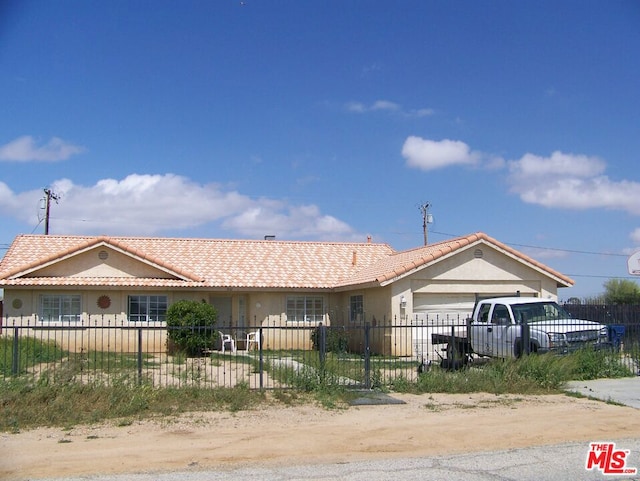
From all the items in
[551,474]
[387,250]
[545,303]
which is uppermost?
[387,250]

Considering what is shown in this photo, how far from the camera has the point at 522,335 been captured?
55.1ft

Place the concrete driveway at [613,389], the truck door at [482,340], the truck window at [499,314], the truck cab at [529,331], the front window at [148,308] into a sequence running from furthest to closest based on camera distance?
the front window at [148,308] < the truck window at [499,314] < the truck door at [482,340] < the truck cab at [529,331] < the concrete driveway at [613,389]

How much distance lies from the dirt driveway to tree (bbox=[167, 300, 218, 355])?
37.2ft

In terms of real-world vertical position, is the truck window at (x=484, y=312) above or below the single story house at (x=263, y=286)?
below

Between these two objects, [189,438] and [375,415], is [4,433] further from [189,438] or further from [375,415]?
[375,415]

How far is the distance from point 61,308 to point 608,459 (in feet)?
67.3

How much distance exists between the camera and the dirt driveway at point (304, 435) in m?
9.09

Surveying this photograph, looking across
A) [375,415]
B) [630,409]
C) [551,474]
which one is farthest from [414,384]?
[551,474]

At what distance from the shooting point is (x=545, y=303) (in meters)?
19.4

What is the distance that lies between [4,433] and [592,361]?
12.2 meters

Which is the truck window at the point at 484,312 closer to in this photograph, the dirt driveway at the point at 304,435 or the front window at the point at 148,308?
the dirt driveway at the point at 304,435

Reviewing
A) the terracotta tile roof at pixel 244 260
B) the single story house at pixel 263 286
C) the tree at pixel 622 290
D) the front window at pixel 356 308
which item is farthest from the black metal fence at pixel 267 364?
the tree at pixel 622 290

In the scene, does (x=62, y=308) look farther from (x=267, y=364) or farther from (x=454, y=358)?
(x=454, y=358)

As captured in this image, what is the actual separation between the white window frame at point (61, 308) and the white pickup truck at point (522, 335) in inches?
514
